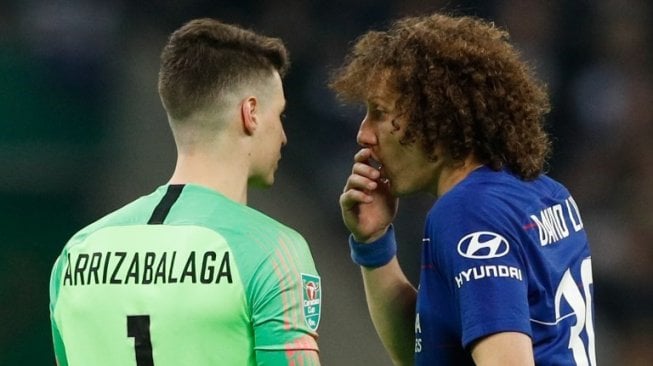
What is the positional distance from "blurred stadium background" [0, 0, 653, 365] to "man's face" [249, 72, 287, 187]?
308 centimetres

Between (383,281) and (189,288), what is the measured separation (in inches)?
29.7

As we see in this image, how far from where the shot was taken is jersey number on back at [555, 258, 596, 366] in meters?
2.46

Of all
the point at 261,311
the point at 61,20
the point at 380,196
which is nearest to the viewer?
the point at 261,311

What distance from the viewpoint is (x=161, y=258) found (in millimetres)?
2373

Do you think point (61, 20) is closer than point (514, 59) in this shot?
No

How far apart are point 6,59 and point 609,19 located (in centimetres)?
355

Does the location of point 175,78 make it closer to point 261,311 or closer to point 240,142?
point 240,142

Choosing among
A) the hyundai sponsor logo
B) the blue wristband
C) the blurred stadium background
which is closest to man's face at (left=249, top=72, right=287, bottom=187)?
the blue wristband

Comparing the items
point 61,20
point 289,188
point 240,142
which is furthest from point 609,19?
point 240,142

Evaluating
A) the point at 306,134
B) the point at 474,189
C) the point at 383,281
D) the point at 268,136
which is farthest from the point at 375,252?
the point at 306,134

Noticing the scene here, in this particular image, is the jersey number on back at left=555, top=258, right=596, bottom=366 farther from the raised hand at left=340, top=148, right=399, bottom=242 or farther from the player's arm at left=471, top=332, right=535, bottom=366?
the raised hand at left=340, top=148, right=399, bottom=242

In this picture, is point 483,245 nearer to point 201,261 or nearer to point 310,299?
point 310,299

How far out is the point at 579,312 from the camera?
250 centimetres

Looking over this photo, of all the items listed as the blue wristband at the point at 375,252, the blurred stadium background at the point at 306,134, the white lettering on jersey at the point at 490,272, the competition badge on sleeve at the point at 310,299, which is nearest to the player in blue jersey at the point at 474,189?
the white lettering on jersey at the point at 490,272
